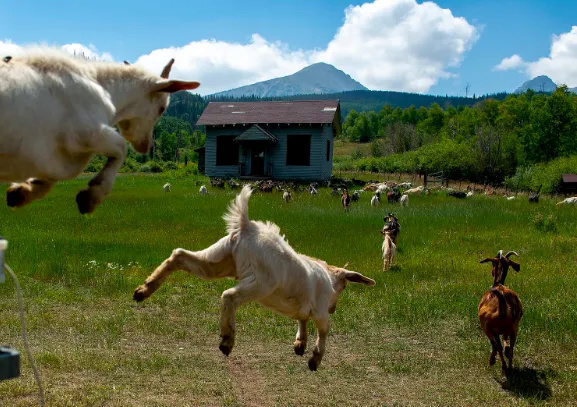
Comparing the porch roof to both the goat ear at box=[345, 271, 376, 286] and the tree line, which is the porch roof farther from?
the goat ear at box=[345, 271, 376, 286]

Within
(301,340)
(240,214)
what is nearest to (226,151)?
(301,340)

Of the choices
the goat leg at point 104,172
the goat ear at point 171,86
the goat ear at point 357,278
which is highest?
the goat ear at point 171,86

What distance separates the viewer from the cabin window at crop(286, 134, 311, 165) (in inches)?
1558

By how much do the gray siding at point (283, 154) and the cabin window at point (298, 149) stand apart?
24 centimetres

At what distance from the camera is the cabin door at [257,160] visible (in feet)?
134

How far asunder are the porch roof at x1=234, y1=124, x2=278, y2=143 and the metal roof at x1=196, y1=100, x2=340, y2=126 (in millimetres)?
1099

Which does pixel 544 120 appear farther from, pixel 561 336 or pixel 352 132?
pixel 352 132

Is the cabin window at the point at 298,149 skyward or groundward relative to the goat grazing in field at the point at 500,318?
skyward

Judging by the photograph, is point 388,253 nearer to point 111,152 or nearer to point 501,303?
point 501,303

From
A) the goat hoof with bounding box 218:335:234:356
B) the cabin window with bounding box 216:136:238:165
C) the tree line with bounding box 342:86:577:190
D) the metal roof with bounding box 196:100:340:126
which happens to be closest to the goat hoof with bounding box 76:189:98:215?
the goat hoof with bounding box 218:335:234:356

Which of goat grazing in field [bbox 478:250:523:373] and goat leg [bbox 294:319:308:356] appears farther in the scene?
goat grazing in field [bbox 478:250:523:373]

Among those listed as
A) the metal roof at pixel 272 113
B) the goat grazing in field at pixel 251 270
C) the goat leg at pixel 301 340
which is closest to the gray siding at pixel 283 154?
the metal roof at pixel 272 113

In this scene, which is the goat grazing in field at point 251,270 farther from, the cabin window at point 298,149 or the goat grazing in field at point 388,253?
the cabin window at point 298,149

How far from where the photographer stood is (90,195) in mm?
3484
